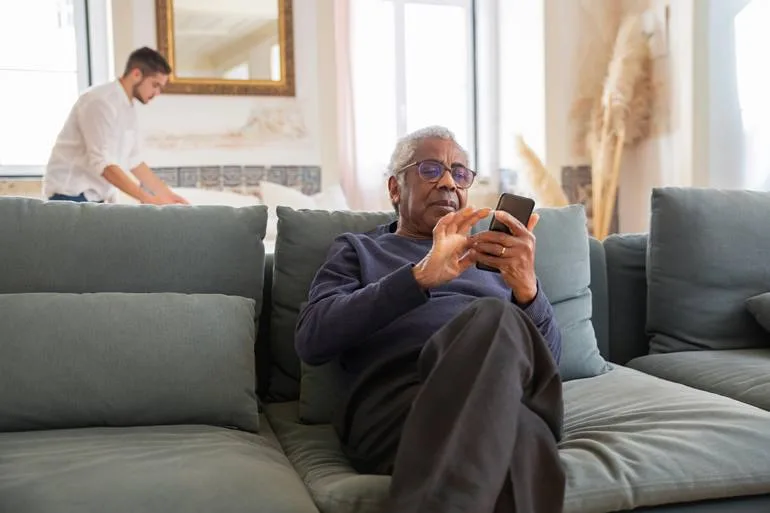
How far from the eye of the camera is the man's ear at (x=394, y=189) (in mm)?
1794

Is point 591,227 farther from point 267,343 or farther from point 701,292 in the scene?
point 267,343

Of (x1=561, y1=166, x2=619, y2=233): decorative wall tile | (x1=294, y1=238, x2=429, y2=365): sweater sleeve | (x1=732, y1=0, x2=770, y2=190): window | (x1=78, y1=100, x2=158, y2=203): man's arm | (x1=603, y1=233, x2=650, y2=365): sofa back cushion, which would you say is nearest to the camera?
(x1=294, y1=238, x2=429, y2=365): sweater sleeve

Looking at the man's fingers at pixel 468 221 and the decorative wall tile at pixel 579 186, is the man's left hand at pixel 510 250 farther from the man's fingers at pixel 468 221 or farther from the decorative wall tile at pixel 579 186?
the decorative wall tile at pixel 579 186

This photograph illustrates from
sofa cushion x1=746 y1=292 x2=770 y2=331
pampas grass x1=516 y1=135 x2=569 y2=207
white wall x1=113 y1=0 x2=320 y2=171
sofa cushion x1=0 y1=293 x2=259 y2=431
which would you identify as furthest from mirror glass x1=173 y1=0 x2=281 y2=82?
sofa cushion x1=746 y1=292 x2=770 y2=331

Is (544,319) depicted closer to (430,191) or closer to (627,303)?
(430,191)

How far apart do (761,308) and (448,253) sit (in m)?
1.10

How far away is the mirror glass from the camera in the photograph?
12.9 ft

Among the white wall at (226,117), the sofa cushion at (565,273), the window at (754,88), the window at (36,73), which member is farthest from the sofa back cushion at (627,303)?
the window at (36,73)

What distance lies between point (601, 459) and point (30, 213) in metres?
1.31

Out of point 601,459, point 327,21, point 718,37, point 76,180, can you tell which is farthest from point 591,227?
point 601,459

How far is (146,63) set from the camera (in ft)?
11.4

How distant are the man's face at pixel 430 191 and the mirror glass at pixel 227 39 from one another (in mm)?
2538

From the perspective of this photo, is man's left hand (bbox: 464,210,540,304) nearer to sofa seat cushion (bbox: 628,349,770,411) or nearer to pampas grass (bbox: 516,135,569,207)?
sofa seat cushion (bbox: 628,349,770,411)

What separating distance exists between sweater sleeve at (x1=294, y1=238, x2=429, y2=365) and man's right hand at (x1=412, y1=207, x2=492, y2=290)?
0.08 feet
